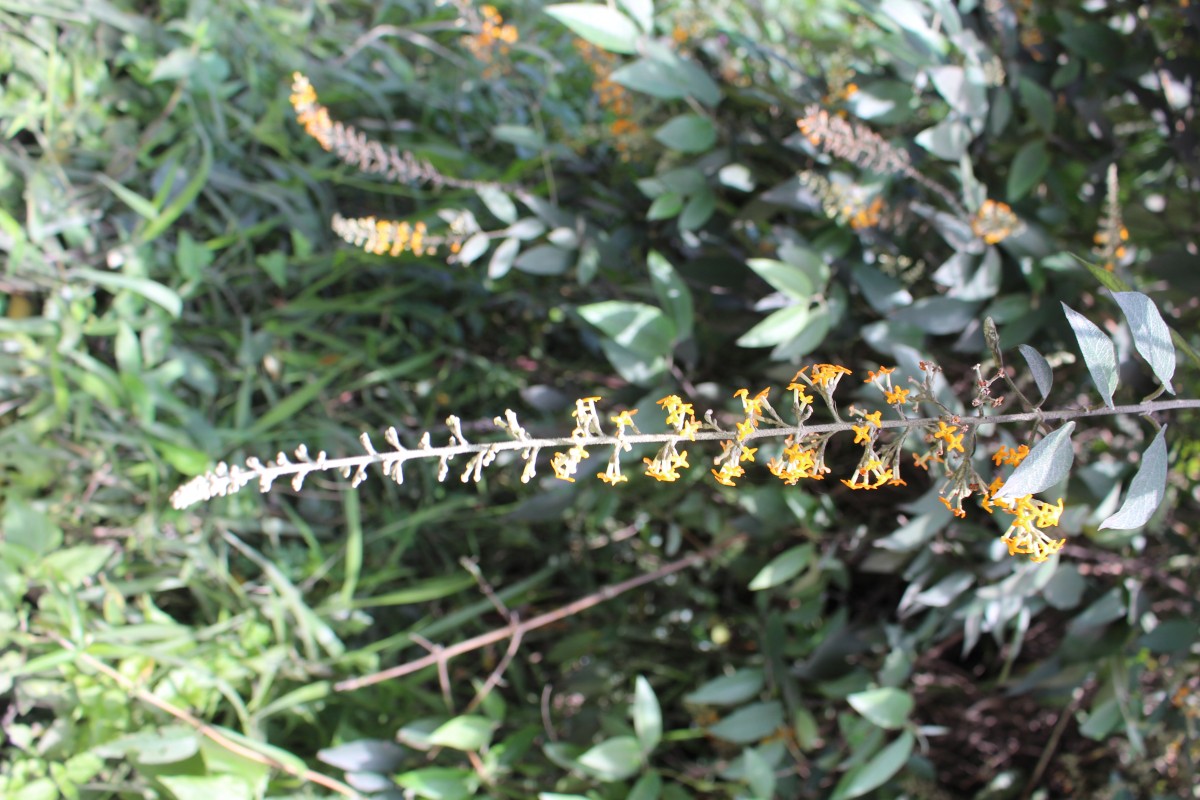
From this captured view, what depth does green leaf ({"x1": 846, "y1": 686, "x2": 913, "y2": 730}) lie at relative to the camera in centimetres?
102

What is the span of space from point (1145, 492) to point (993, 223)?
46 centimetres

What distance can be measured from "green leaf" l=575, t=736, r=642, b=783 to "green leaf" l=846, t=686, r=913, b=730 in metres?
0.27

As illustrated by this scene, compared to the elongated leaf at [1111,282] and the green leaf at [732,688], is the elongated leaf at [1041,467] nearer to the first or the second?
the elongated leaf at [1111,282]

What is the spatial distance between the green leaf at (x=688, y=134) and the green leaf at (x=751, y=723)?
2.31ft

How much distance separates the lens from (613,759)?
1.08 metres

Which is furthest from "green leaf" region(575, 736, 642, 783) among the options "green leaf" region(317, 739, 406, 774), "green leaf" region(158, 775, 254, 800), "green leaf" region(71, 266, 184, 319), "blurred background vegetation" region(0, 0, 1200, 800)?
"green leaf" region(71, 266, 184, 319)

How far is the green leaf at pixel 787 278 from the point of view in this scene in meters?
0.94

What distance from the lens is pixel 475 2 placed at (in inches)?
57.4

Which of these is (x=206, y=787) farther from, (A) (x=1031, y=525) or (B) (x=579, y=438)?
(A) (x=1031, y=525)

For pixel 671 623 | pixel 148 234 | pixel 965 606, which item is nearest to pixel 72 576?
pixel 148 234

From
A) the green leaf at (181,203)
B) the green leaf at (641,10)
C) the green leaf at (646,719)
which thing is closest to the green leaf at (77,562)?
the green leaf at (181,203)

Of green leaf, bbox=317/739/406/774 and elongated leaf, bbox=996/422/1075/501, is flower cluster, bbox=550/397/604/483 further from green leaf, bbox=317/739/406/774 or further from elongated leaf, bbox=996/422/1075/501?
green leaf, bbox=317/739/406/774

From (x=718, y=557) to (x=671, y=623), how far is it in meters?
0.15

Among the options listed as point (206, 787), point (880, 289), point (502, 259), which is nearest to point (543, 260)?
point (502, 259)
